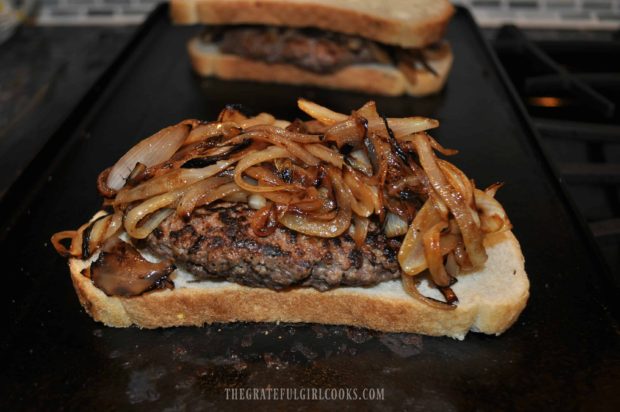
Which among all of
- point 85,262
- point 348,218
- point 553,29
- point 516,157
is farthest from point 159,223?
point 553,29

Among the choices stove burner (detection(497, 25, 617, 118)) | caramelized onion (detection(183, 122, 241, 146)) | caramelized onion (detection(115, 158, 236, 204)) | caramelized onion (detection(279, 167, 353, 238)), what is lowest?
stove burner (detection(497, 25, 617, 118))

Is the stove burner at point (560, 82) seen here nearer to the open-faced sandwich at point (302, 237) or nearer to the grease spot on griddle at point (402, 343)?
the open-faced sandwich at point (302, 237)

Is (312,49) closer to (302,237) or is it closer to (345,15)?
(345,15)

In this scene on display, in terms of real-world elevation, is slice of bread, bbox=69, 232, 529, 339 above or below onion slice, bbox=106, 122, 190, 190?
below

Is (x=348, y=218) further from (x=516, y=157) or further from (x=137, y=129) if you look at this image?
(x=137, y=129)

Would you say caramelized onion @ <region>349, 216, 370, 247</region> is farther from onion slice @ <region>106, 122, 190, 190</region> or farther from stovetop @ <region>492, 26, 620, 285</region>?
stovetop @ <region>492, 26, 620, 285</region>

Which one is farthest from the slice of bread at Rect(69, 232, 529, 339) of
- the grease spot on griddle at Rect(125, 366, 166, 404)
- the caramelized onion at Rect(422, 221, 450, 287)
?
the grease spot on griddle at Rect(125, 366, 166, 404)
